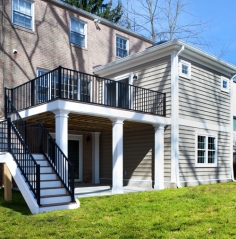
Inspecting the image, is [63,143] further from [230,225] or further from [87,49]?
[87,49]

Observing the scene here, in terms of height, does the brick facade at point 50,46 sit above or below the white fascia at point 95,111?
above

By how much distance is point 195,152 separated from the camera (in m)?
11.6

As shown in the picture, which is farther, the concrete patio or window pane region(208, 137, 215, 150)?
window pane region(208, 137, 215, 150)

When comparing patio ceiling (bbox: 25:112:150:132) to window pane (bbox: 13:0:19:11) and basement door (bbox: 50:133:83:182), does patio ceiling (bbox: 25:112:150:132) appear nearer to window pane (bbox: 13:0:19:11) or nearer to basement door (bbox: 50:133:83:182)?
basement door (bbox: 50:133:83:182)

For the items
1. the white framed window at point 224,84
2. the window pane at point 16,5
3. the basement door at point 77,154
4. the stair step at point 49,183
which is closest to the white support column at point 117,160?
the stair step at point 49,183

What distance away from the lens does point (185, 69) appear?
11508 millimetres

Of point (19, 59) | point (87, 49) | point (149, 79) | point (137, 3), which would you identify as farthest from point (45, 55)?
point (137, 3)

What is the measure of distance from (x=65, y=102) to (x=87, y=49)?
21.0 ft

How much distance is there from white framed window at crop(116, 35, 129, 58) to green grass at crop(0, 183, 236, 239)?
30.9ft

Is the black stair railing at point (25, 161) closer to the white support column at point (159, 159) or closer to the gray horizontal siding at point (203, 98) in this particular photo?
the white support column at point (159, 159)

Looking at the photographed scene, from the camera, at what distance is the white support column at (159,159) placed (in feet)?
34.9

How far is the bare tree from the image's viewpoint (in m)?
23.7

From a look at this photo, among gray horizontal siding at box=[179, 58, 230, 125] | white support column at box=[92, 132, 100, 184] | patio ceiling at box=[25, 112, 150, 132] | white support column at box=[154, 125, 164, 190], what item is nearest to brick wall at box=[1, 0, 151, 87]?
patio ceiling at box=[25, 112, 150, 132]

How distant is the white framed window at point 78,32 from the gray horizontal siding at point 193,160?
6.15 metres
